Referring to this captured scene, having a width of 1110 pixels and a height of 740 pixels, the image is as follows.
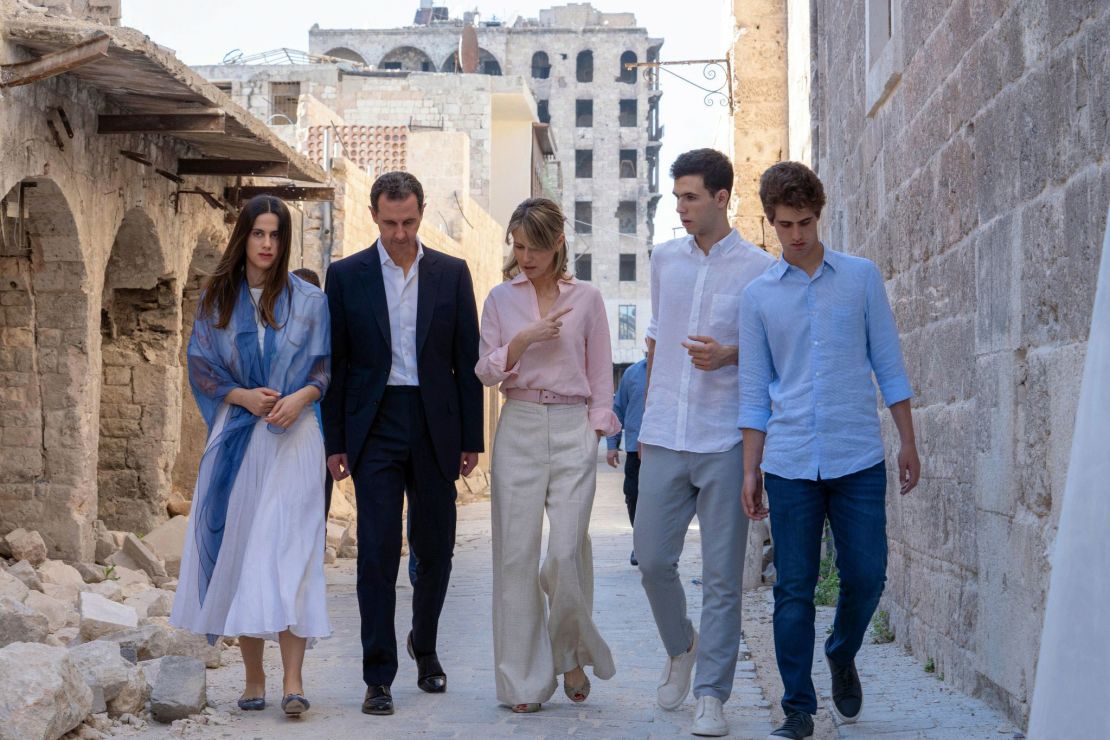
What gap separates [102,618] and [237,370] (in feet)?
7.62

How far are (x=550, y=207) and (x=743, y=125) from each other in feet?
31.6

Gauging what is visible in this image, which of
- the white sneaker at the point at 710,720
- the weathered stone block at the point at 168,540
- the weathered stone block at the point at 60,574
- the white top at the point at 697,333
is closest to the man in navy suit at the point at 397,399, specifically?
the white top at the point at 697,333

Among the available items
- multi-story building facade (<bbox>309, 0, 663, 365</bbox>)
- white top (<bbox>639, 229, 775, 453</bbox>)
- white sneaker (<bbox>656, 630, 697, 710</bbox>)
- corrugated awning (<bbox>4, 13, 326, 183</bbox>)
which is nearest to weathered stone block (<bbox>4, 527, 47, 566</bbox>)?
corrugated awning (<bbox>4, 13, 326, 183</bbox>)

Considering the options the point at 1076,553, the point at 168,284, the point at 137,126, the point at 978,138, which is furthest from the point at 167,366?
the point at 1076,553

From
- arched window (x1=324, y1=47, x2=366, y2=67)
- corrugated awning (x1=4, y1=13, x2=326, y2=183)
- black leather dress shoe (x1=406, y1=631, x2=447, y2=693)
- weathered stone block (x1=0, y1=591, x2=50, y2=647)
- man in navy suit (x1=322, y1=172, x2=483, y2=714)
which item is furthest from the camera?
arched window (x1=324, y1=47, x2=366, y2=67)

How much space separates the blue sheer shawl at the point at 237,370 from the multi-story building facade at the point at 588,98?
6193 centimetres

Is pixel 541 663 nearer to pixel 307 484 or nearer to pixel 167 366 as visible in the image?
pixel 307 484

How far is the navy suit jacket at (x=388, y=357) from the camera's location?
530cm

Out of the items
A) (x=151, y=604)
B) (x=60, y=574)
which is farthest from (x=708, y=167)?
(x=60, y=574)

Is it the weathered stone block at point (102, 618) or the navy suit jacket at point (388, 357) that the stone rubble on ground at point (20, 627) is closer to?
the weathered stone block at point (102, 618)

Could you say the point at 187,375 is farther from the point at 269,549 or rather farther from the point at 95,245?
the point at 269,549

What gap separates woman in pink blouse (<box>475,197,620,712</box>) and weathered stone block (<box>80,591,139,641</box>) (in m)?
2.56

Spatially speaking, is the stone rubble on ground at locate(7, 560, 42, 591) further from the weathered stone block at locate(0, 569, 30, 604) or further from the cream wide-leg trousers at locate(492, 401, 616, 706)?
the cream wide-leg trousers at locate(492, 401, 616, 706)

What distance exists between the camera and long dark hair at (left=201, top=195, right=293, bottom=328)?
204 inches
